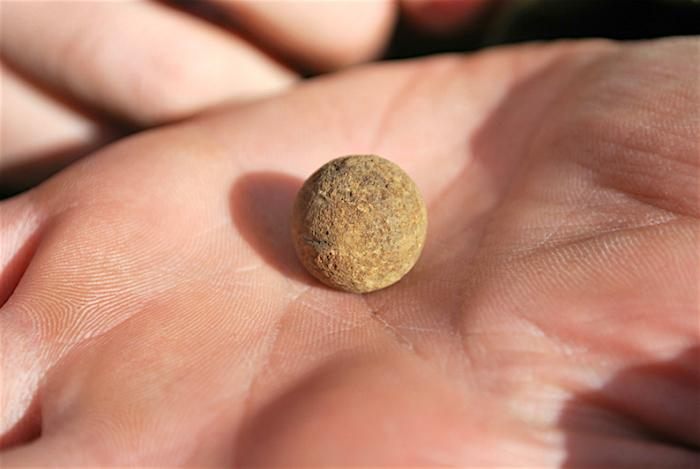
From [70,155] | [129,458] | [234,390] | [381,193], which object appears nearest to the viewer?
[129,458]

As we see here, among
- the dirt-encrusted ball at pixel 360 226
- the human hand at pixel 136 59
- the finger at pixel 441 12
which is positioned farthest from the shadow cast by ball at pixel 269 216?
the finger at pixel 441 12

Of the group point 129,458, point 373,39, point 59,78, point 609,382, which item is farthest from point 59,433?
point 373,39

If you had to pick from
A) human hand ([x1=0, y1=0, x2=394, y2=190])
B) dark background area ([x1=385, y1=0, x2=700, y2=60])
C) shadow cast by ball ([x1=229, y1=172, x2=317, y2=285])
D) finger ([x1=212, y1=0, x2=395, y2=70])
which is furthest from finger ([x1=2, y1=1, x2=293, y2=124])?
dark background area ([x1=385, y1=0, x2=700, y2=60])

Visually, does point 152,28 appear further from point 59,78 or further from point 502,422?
point 502,422

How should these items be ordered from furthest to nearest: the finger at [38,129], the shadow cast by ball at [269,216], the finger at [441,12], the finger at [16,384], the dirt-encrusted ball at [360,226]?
the finger at [441,12] < the finger at [38,129] < the shadow cast by ball at [269,216] < the dirt-encrusted ball at [360,226] < the finger at [16,384]

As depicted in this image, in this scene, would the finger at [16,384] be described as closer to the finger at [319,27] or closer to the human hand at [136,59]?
the human hand at [136,59]

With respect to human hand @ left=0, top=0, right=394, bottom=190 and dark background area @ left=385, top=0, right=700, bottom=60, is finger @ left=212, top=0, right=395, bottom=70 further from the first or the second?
dark background area @ left=385, top=0, right=700, bottom=60
